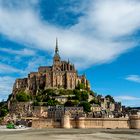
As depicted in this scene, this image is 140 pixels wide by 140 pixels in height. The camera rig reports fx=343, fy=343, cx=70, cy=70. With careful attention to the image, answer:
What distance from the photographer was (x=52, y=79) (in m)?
105

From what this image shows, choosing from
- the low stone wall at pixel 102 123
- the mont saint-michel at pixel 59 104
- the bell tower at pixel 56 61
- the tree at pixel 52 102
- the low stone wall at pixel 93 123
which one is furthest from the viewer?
the bell tower at pixel 56 61

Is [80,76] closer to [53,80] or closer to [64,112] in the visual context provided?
[53,80]

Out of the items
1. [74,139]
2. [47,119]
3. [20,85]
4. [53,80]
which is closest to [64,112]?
[47,119]

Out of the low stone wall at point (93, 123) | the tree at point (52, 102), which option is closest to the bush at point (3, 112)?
the tree at point (52, 102)

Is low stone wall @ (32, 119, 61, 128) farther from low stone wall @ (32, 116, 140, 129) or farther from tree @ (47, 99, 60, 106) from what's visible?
tree @ (47, 99, 60, 106)

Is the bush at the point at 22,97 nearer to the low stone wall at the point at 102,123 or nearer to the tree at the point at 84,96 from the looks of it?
the tree at the point at 84,96

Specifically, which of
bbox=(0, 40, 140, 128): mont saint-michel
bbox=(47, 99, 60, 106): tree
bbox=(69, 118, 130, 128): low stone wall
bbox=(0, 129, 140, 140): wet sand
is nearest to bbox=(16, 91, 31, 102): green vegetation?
bbox=(0, 40, 140, 128): mont saint-michel

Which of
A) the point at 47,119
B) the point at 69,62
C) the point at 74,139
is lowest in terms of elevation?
the point at 74,139

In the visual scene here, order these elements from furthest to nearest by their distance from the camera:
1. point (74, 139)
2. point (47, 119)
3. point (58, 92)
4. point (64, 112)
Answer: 1. point (58, 92)
2. point (64, 112)
3. point (47, 119)
4. point (74, 139)

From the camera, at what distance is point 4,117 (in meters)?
88.6

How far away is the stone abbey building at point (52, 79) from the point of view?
105 metres

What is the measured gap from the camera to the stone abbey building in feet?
343

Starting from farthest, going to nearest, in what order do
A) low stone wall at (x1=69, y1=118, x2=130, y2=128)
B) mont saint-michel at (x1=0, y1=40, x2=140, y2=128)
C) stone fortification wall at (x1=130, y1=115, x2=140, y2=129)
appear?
mont saint-michel at (x1=0, y1=40, x2=140, y2=128) < low stone wall at (x1=69, y1=118, x2=130, y2=128) < stone fortification wall at (x1=130, y1=115, x2=140, y2=129)

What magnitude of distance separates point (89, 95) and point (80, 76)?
9536 millimetres
